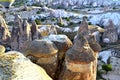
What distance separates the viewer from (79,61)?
13.0 metres

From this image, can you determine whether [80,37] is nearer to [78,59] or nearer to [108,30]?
[78,59]

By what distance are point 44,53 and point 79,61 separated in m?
1.59

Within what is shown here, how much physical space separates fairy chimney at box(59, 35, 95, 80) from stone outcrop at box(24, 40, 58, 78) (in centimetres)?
71

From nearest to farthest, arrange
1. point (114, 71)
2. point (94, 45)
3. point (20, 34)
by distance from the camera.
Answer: point (94, 45), point (20, 34), point (114, 71)

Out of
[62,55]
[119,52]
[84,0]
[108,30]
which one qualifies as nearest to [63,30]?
[108,30]

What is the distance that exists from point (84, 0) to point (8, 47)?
70566mm

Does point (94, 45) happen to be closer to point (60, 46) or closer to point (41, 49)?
point (60, 46)

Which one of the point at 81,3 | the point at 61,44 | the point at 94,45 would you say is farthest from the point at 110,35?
the point at 81,3

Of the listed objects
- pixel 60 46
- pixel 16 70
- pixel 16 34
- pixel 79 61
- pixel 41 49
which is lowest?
pixel 16 34

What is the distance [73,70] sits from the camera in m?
13.3

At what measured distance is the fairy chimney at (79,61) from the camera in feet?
43.0

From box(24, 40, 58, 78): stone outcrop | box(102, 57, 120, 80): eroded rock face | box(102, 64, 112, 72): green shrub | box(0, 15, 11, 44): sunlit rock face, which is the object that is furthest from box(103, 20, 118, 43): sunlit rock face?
box(24, 40, 58, 78): stone outcrop

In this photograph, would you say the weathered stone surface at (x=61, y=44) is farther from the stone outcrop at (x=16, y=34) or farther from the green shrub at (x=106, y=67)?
the green shrub at (x=106, y=67)

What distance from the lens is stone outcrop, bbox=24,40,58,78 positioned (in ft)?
44.4
